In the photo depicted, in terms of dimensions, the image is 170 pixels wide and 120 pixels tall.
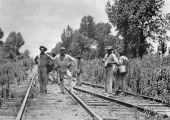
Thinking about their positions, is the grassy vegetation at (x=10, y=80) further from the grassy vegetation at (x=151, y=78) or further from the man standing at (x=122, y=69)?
the grassy vegetation at (x=151, y=78)

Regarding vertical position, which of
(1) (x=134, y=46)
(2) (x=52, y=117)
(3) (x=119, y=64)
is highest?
(1) (x=134, y=46)

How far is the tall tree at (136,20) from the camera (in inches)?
1803

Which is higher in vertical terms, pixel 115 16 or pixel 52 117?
pixel 115 16

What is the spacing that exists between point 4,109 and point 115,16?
40638mm

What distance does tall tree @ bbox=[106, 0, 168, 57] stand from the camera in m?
45.8

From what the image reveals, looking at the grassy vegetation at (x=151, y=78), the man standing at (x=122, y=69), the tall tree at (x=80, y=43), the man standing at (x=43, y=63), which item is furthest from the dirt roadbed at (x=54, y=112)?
the tall tree at (x=80, y=43)

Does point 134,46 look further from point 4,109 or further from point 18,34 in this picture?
point 18,34

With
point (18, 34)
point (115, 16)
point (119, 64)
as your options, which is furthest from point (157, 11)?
point (18, 34)

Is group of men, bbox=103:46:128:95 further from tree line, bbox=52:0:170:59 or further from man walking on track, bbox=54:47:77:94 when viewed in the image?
tree line, bbox=52:0:170:59

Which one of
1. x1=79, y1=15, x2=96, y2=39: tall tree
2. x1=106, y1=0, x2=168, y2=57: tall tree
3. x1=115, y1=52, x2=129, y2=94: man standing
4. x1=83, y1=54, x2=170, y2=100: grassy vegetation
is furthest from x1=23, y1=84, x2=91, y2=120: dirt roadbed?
x1=79, y1=15, x2=96, y2=39: tall tree

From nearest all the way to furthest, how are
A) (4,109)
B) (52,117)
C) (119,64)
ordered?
(52,117) → (4,109) → (119,64)

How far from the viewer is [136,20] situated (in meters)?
45.3

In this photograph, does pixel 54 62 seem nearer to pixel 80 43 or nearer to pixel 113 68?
pixel 113 68

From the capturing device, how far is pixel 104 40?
11956cm
